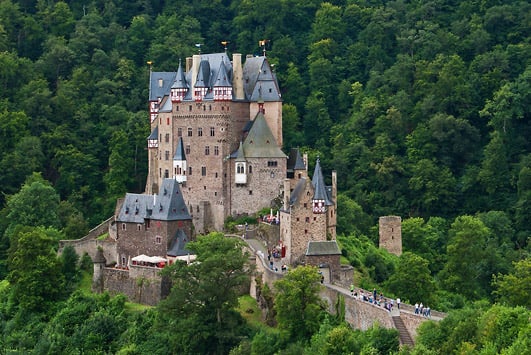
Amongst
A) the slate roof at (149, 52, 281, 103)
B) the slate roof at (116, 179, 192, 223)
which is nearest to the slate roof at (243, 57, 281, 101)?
the slate roof at (149, 52, 281, 103)

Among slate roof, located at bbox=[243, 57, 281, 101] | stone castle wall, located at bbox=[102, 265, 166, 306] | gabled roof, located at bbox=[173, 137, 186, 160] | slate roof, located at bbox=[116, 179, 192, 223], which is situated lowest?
stone castle wall, located at bbox=[102, 265, 166, 306]

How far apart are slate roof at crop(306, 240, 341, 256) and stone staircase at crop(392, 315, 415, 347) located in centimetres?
1038

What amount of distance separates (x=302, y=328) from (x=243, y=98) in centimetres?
1838

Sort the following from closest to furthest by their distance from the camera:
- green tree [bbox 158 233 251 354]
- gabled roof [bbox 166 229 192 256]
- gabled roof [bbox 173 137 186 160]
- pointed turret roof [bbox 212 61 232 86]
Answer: green tree [bbox 158 233 251 354]
gabled roof [bbox 166 229 192 256]
pointed turret roof [bbox 212 61 232 86]
gabled roof [bbox 173 137 186 160]

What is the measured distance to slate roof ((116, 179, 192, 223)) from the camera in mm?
74250

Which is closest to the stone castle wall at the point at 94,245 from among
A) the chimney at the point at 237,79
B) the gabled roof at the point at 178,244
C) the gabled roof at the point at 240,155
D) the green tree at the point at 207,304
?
the gabled roof at the point at 178,244

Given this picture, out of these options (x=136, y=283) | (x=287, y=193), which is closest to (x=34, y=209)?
(x=136, y=283)

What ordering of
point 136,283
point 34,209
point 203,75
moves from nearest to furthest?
point 136,283
point 203,75
point 34,209

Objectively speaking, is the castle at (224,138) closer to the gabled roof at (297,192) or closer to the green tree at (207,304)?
the gabled roof at (297,192)

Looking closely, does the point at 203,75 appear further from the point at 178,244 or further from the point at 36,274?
the point at 36,274

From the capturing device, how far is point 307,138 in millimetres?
101500

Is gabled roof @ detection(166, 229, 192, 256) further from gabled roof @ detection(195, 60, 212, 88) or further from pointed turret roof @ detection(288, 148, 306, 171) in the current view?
gabled roof @ detection(195, 60, 212, 88)

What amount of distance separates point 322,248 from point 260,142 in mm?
9469

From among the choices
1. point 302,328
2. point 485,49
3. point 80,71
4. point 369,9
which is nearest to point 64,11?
point 80,71
